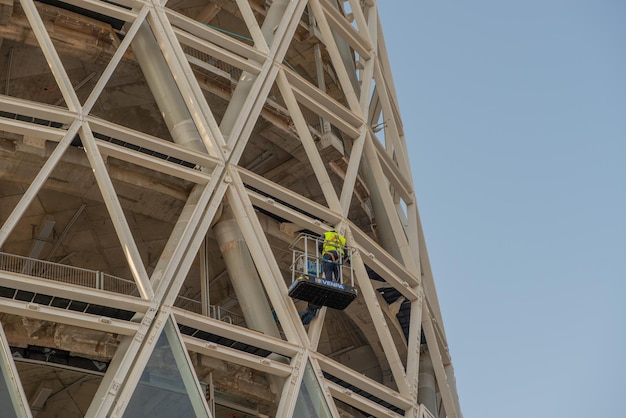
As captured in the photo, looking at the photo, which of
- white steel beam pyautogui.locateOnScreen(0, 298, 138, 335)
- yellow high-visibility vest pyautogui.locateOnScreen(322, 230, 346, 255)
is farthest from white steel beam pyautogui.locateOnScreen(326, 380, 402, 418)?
white steel beam pyautogui.locateOnScreen(0, 298, 138, 335)

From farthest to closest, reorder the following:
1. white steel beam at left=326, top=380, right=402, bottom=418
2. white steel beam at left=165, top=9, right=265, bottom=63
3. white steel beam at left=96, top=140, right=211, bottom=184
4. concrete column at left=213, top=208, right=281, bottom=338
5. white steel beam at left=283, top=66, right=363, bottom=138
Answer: white steel beam at left=283, top=66, right=363, bottom=138 → white steel beam at left=165, top=9, right=265, bottom=63 → concrete column at left=213, top=208, right=281, bottom=338 → white steel beam at left=326, top=380, right=402, bottom=418 → white steel beam at left=96, top=140, right=211, bottom=184

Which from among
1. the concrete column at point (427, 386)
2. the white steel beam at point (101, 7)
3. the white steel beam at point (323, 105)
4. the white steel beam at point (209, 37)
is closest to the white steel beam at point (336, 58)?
the white steel beam at point (323, 105)

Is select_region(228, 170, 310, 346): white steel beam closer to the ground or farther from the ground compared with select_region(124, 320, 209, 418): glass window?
farther from the ground

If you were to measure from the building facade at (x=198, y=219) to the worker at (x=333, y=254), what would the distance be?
13.3 inches

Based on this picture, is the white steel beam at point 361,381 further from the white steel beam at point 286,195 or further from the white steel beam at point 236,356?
the white steel beam at point 286,195

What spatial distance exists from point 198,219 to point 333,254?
3.06 metres

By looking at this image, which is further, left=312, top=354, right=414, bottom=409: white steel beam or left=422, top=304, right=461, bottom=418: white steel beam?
left=422, top=304, right=461, bottom=418: white steel beam

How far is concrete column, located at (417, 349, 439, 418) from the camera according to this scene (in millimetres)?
28109

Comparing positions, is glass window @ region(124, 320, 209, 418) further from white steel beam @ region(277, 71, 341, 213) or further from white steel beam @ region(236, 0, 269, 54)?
white steel beam @ region(236, 0, 269, 54)

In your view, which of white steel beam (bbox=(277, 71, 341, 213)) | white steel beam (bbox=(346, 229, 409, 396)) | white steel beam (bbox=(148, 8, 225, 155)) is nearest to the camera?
white steel beam (bbox=(148, 8, 225, 155))

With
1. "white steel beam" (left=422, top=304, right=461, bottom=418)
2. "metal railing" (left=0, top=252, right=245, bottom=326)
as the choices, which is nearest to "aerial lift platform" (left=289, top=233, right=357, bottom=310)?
"metal railing" (left=0, top=252, right=245, bottom=326)

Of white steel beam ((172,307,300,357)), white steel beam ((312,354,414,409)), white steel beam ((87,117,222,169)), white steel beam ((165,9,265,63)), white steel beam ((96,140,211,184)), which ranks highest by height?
white steel beam ((165,9,265,63))

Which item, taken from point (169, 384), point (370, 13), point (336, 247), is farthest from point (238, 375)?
point (370, 13)

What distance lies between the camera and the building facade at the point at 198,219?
1836 cm
